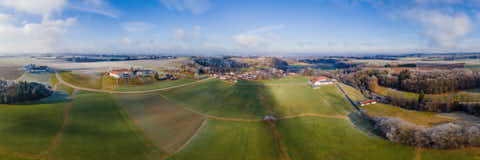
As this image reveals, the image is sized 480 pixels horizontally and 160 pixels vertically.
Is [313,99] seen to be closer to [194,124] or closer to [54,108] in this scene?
[194,124]

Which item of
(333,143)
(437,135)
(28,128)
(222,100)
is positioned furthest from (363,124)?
(28,128)

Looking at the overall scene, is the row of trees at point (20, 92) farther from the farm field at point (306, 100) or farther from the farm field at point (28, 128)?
the farm field at point (306, 100)

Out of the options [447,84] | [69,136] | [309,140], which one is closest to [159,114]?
[69,136]

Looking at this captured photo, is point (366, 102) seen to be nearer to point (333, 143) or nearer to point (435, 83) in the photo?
point (333, 143)

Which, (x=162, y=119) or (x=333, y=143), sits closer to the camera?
(x=333, y=143)

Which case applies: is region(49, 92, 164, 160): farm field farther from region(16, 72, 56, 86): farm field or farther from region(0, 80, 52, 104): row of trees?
region(16, 72, 56, 86): farm field

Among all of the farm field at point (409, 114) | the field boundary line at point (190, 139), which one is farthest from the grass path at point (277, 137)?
the farm field at point (409, 114)
